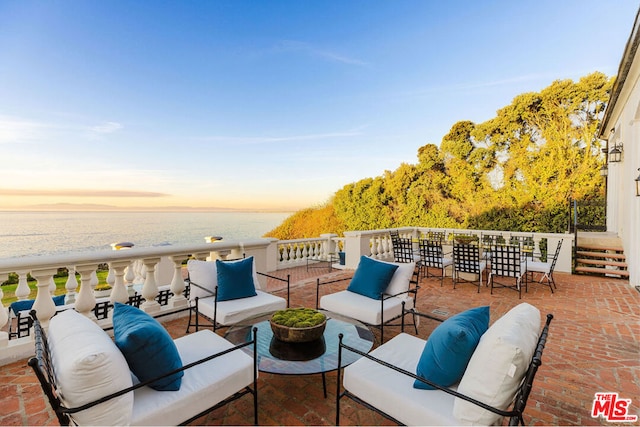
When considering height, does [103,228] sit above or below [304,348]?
below

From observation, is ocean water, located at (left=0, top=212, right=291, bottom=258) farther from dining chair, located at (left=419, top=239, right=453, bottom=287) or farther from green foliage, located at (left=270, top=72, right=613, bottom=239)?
green foliage, located at (left=270, top=72, right=613, bottom=239)

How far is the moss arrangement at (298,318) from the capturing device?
2.54m

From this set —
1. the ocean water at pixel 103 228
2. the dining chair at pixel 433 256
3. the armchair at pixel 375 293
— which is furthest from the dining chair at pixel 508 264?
the ocean water at pixel 103 228

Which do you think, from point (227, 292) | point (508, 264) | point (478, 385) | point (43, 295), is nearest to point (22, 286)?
point (43, 295)

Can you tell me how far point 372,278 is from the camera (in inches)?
150

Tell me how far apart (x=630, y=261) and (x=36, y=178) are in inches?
763

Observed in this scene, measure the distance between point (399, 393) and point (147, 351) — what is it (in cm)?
152

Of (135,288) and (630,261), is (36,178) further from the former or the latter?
(630,261)

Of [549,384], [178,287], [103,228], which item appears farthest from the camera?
[103,228]

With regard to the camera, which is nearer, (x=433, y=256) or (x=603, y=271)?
(x=433, y=256)

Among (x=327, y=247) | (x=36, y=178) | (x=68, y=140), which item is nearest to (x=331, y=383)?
(x=327, y=247)

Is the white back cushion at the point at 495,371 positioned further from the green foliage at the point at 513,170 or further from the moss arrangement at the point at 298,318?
A: the green foliage at the point at 513,170

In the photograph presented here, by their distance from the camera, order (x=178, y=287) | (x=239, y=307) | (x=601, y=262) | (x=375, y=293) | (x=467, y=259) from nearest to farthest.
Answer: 1. (x=239, y=307)
2. (x=375, y=293)
3. (x=178, y=287)
4. (x=467, y=259)
5. (x=601, y=262)

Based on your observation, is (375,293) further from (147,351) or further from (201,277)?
(147,351)
